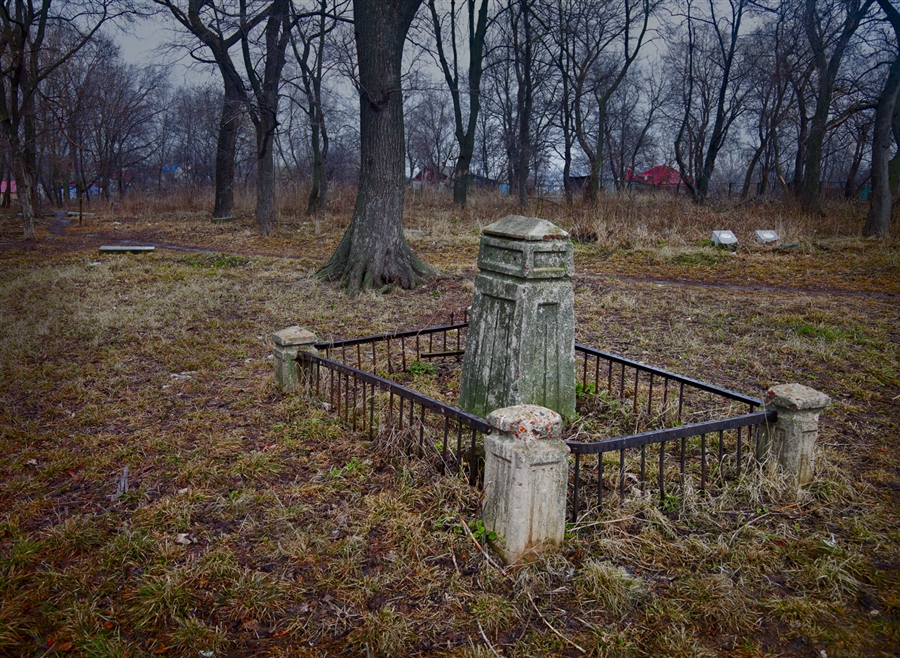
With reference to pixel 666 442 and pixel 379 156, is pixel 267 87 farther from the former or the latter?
pixel 666 442

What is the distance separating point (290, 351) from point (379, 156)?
5.21m

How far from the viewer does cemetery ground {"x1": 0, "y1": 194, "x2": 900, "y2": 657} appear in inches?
99.0

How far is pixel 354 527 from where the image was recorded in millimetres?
3236

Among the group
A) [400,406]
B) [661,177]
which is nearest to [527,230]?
[400,406]

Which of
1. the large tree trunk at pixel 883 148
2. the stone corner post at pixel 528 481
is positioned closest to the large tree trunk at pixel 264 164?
the large tree trunk at pixel 883 148

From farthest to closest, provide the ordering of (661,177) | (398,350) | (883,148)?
(661,177), (883,148), (398,350)

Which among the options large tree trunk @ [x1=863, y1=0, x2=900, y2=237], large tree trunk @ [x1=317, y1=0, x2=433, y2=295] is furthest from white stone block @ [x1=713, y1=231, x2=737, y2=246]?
large tree trunk @ [x1=317, y1=0, x2=433, y2=295]

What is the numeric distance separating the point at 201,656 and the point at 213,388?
3344mm

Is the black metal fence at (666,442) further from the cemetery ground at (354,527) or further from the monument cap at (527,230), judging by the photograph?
the monument cap at (527,230)

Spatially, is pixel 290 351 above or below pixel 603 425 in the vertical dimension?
above

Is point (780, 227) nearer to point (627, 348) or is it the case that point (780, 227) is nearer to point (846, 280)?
point (846, 280)

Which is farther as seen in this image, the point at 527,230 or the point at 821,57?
the point at 821,57

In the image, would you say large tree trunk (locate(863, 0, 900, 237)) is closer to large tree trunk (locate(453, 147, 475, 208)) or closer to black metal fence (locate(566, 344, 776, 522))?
black metal fence (locate(566, 344, 776, 522))

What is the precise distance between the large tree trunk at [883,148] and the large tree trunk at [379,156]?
9508 mm
